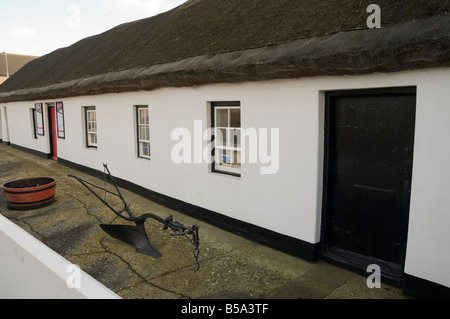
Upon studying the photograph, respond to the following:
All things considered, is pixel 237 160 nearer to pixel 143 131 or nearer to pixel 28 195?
pixel 143 131

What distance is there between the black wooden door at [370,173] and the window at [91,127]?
A: 26.1 feet

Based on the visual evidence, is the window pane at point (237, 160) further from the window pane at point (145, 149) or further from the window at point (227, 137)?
the window pane at point (145, 149)

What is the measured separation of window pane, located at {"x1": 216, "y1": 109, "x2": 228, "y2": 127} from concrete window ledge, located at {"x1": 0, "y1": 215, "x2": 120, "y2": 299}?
353 centimetres

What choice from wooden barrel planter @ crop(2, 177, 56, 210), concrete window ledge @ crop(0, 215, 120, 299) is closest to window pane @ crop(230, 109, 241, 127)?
concrete window ledge @ crop(0, 215, 120, 299)

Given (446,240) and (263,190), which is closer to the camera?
(446,240)

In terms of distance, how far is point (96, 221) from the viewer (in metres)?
6.54

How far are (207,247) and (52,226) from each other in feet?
10.2

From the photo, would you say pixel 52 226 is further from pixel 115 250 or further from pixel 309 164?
pixel 309 164

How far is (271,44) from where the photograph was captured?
4.85 metres

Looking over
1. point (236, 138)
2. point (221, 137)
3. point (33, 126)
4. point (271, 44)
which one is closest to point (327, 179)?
point (236, 138)

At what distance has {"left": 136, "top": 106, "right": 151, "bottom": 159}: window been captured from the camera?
8133 mm

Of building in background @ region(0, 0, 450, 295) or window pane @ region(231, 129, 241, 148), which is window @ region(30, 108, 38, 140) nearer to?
building in background @ region(0, 0, 450, 295)

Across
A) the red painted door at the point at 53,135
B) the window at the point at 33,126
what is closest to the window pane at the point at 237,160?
the red painted door at the point at 53,135
